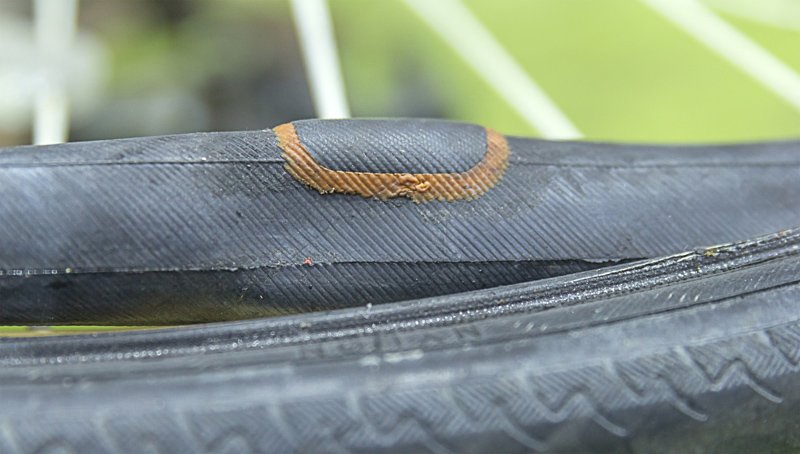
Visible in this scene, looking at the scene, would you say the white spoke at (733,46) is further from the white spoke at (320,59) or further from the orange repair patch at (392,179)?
the orange repair patch at (392,179)

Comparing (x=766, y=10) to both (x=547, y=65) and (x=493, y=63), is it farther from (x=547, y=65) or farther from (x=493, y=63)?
(x=493, y=63)

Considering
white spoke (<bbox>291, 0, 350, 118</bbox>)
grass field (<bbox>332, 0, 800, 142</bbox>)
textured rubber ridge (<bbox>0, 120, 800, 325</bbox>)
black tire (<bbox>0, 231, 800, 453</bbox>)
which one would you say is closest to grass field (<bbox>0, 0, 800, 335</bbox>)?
grass field (<bbox>332, 0, 800, 142</bbox>)

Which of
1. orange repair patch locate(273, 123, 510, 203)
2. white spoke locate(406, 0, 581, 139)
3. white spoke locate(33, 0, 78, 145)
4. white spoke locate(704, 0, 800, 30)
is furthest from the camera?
white spoke locate(704, 0, 800, 30)

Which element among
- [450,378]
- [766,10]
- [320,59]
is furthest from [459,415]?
[766,10]

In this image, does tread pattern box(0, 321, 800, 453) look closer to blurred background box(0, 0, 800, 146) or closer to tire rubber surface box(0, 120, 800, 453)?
tire rubber surface box(0, 120, 800, 453)

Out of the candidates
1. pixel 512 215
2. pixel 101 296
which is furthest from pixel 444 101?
pixel 101 296

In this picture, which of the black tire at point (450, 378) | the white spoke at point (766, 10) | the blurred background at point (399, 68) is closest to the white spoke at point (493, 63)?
the blurred background at point (399, 68)

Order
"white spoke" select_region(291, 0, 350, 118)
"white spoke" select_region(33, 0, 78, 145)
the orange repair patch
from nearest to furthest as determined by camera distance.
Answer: the orange repair patch
"white spoke" select_region(291, 0, 350, 118)
"white spoke" select_region(33, 0, 78, 145)
